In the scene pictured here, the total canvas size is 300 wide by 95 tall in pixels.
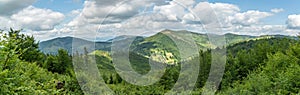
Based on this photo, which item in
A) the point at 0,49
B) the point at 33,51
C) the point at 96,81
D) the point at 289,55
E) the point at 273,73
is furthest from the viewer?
the point at 33,51

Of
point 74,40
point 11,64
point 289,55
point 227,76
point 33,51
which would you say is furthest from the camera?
point 227,76

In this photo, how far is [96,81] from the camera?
29.2 meters

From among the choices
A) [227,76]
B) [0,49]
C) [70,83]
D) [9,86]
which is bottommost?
[227,76]

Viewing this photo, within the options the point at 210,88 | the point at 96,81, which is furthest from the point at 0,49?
the point at 210,88

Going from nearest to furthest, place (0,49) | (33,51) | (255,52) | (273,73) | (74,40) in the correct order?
(0,49)
(74,40)
(273,73)
(33,51)
(255,52)

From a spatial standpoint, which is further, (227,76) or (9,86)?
(227,76)

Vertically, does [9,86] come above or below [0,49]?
below

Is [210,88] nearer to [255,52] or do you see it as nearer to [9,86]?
[9,86]

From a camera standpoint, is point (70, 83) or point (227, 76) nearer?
point (70, 83)

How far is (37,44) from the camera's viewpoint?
59.8 meters

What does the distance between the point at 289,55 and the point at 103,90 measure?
2456 cm

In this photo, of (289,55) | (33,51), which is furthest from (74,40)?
(33,51)

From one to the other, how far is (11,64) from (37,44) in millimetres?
53227

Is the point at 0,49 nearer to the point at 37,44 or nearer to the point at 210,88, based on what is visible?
the point at 210,88
